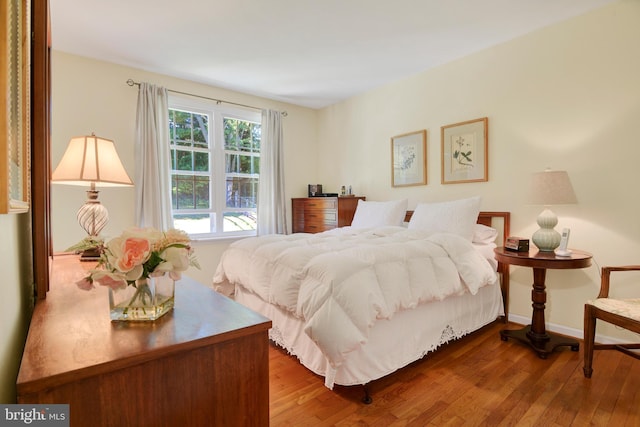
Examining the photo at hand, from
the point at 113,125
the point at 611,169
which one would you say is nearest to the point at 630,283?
the point at 611,169

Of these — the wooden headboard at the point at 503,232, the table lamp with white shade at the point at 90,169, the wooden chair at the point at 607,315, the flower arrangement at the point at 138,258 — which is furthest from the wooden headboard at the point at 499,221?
the table lamp with white shade at the point at 90,169

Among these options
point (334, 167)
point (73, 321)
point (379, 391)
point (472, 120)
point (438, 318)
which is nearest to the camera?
point (73, 321)

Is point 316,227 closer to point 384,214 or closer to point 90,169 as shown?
point 384,214

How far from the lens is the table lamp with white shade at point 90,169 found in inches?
64.1

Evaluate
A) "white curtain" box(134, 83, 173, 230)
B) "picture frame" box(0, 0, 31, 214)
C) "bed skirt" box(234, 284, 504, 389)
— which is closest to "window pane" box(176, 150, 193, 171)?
"white curtain" box(134, 83, 173, 230)

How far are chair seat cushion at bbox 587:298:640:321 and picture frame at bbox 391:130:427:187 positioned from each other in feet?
6.50

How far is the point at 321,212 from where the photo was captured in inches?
167

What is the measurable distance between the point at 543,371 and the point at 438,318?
703mm

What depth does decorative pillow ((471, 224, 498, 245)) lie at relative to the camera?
2.92m

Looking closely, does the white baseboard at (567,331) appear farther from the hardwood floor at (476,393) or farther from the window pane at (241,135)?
the window pane at (241,135)

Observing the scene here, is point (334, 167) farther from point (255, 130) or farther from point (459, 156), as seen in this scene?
point (459, 156)

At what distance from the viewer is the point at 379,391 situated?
1.83 meters

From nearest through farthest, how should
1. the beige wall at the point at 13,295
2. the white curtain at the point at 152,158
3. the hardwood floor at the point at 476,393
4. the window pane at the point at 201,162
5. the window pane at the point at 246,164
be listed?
1. the beige wall at the point at 13,295
2. the hardwood floor at the point at 476,393
3. the white curtain at the point at 152,158
4. the window pane at the point at 201,162
5. the window pane at the point at 246,164

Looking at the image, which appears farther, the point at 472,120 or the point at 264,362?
the point at 472,120
